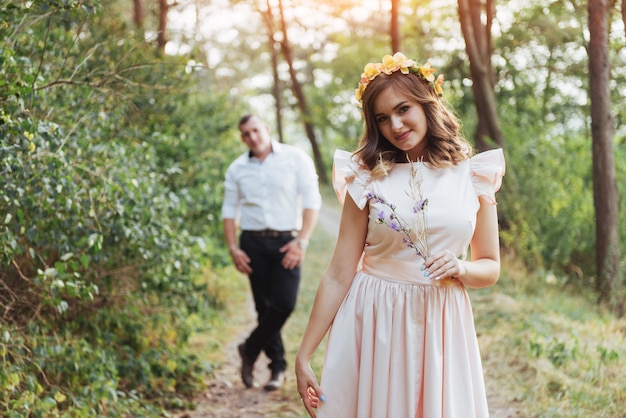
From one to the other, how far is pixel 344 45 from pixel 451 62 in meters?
7.35

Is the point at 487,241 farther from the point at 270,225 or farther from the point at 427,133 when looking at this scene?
the point at 270,225

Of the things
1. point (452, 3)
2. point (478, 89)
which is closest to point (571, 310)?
point (478, 89)

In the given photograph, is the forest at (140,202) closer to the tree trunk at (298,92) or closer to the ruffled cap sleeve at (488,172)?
the ruffled cap sleeve at (488,172)

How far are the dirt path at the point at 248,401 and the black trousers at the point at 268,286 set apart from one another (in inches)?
13.1

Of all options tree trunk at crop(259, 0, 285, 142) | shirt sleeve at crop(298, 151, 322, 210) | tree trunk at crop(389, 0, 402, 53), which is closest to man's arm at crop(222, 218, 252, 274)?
shirt sleeve at crop(298, 151, 322, 210)

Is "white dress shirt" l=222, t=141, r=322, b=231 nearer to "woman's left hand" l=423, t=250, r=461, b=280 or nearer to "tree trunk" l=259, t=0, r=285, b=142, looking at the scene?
"woman's left hand" l=423, t=250, r=461, b=280

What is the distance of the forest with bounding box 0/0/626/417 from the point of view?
334cm

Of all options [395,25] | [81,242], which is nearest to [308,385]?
[81,242]

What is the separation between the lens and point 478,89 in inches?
381

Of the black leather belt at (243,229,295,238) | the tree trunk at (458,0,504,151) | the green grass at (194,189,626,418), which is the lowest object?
the green grass at (194,189,626,418)

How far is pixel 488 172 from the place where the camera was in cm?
244

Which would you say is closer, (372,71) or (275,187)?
(372,71)

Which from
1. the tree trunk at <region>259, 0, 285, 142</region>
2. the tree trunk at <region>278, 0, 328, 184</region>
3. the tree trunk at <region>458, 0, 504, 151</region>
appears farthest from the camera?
the tree trunk at <region>278, 0, 328, 184</region>

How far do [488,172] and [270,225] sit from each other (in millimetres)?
2939
